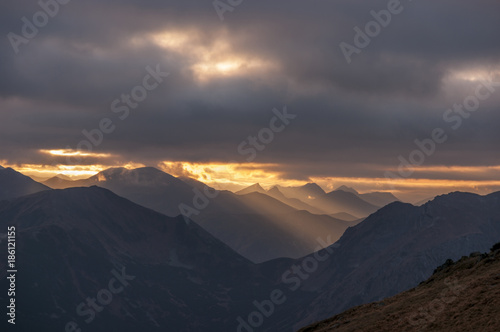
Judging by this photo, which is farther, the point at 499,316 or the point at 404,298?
the point at 404,298

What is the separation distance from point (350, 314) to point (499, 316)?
39.0 m

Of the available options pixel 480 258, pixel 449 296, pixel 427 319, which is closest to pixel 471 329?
pixel 427 319

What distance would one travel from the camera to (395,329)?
77.7 meters

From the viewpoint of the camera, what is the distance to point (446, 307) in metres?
76.6

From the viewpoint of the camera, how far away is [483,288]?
76500 millimetres

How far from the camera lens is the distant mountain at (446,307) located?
6919 cm

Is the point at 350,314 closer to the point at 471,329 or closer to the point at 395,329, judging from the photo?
the point at 395,329

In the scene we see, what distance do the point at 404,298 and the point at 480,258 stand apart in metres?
15.7

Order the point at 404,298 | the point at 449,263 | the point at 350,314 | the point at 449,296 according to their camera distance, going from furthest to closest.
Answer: the point at 449,263, the point at 350,314, the point at 404,298, the point at 449,296

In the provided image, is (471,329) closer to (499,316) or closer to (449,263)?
(499,316)

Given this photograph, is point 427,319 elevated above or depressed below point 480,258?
below

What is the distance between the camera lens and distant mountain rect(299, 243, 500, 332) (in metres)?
69.2

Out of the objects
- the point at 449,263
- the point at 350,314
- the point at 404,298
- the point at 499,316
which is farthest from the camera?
the point at 449,263

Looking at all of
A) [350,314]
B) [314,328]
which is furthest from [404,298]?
[314,328]
